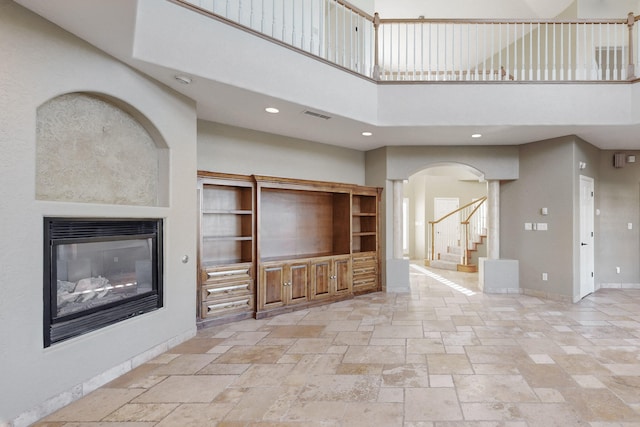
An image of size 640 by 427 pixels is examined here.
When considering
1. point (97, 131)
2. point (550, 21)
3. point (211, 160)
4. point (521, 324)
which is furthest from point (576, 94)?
point (97, 131)

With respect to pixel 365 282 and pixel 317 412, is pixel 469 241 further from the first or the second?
pixel 317 412

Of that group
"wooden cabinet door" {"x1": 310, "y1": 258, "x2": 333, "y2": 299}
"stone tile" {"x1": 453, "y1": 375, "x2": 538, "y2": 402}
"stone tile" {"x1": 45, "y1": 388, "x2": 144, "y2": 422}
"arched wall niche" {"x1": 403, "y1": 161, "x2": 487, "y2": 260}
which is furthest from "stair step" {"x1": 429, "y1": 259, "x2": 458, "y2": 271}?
"stone tile" {"x1": 45, "y1": 388, "x2": 144, "y2": 422}

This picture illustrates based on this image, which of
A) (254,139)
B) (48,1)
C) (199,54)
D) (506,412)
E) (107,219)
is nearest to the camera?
(48,1)

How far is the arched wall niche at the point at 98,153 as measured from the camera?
8.08ft

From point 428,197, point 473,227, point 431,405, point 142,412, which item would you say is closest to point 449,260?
point 473,227

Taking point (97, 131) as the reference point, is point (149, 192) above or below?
below

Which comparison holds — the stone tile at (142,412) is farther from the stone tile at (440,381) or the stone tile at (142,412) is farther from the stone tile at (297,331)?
the stone tile at (440,381)

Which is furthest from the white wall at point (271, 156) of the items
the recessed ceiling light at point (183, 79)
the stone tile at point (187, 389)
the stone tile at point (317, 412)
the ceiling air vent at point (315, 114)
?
the stone tile at point (317, 412)

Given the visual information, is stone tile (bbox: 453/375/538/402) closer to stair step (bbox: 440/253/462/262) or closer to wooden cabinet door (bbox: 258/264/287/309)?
wooden cabinet door (bbox: 258/264/287/309)

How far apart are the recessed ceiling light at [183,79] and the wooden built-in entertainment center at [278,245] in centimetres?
111

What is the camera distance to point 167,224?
336 cm

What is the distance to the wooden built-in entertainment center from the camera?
167 inches

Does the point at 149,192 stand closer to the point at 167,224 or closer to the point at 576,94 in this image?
the point at 167,224

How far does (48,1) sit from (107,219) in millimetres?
1544
